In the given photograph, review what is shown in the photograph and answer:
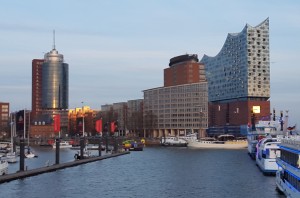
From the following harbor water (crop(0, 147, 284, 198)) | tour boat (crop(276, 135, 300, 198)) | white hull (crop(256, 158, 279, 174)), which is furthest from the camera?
white hull (crop(256, 158, 279, 174))

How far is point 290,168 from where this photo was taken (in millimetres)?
54469

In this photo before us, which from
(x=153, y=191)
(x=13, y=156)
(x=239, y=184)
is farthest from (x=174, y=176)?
(x=13, y=156)

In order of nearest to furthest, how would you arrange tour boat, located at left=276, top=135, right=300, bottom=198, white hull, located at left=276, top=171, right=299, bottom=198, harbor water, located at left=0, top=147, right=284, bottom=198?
tour boat, located at left=276, top=135, right=300, bottom=198 < white hull, located at left=276, top=171, right=299, bottom=198 < harbor water, located at left=0, top=147, right=284, bottom=198

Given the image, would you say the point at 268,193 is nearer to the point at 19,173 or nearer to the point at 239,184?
the point at 239,184

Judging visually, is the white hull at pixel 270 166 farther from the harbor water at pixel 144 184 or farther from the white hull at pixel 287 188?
the white hull at pixel 287 188

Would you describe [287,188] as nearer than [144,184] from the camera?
Yes

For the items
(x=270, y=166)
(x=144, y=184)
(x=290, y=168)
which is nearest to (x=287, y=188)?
(x=290, y=168)

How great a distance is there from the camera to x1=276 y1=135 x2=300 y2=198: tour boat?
164ft

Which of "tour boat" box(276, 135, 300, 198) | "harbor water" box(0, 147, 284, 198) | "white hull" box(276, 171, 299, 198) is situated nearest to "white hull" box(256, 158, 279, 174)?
"harbor water" box(0, 147, 284, 198)

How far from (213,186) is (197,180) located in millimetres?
9501

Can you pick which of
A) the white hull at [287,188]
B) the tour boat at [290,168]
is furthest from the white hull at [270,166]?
the tour boat at [290,168]

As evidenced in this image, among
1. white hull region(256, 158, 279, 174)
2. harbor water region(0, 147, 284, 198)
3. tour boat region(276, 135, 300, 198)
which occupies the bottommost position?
harbor water region(0, 147, 284, 198)

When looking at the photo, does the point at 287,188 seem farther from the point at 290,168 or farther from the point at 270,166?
the point at 270,166

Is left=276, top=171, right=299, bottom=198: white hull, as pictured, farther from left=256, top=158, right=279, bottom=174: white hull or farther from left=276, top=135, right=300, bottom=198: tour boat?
left=256, top=158, right=279, bottom=174: white hull
